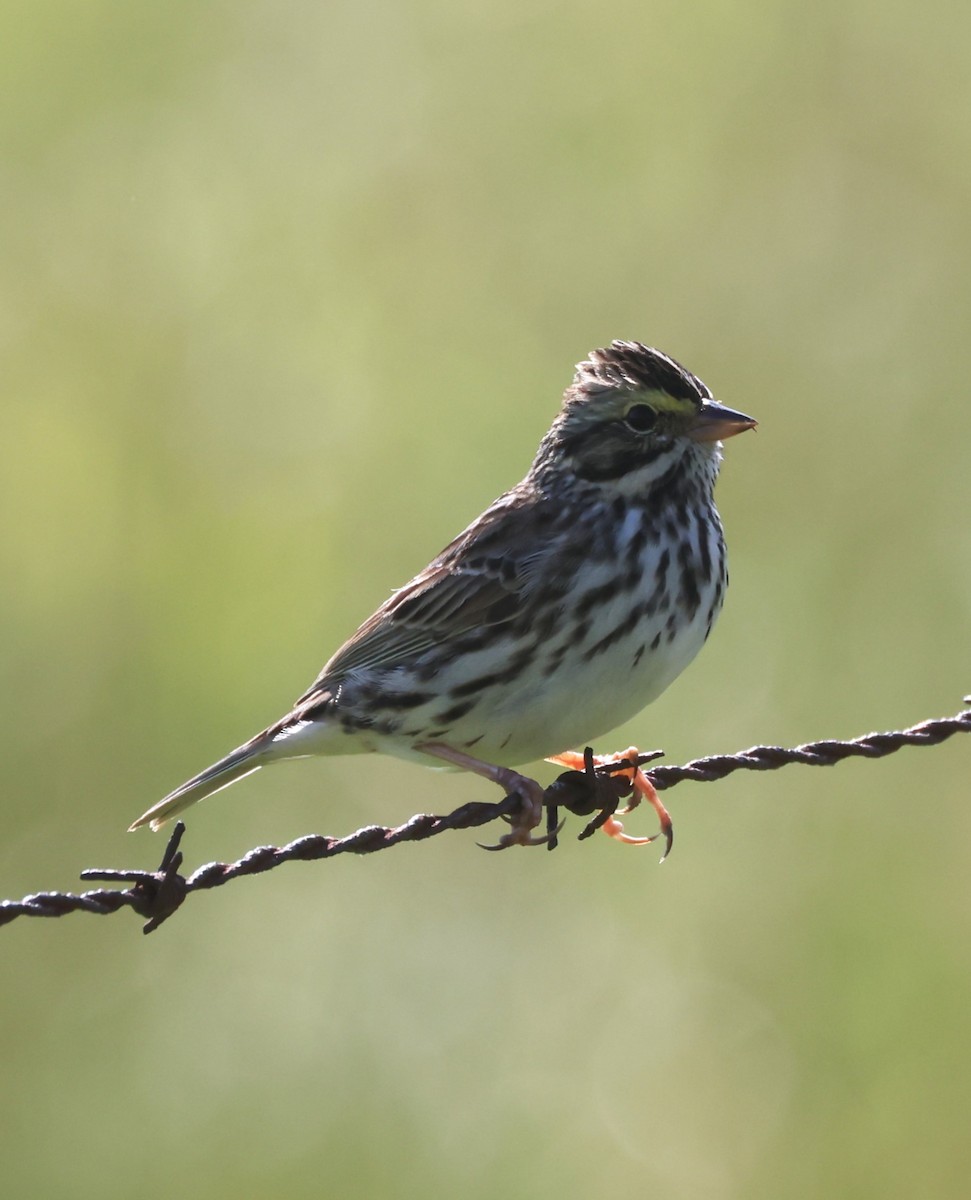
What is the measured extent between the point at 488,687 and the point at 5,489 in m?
5.97

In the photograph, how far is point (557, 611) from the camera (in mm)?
5961

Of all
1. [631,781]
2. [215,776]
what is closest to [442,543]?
[215,776]

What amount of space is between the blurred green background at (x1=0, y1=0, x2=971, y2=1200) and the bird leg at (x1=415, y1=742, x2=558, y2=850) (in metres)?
3.16

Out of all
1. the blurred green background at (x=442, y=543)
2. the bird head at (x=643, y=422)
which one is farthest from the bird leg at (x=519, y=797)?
the blurred green background at (x=442, y=543)

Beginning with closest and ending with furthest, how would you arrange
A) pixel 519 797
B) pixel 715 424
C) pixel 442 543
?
pixel 519 797
pixel 715 424
pixel 442 543

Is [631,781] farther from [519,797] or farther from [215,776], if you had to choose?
[215,776]

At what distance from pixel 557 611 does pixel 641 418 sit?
2.43 ft

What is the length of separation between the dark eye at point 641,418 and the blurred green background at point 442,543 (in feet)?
10.5

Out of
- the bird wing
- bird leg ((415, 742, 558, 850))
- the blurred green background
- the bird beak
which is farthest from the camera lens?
the blurred green background

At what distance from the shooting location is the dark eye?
6.33 metres

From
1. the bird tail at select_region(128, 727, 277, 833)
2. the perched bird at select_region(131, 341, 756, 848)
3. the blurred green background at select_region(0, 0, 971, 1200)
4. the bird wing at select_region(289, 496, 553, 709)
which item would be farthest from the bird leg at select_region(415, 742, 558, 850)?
the blurred green background at select_region(0, 0, 971, 1200)

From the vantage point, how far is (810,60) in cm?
1271

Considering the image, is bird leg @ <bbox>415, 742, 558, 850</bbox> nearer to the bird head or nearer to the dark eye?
the bird head

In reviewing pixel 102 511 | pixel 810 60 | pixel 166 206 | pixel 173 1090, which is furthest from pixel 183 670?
pixel 810 60
